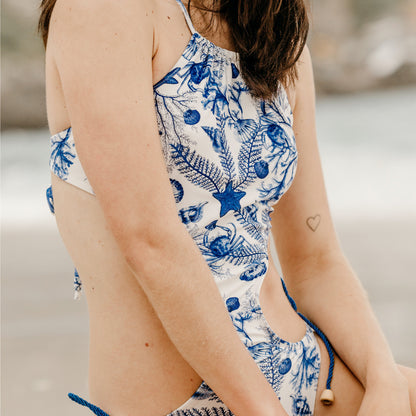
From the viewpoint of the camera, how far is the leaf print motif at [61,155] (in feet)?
3.04

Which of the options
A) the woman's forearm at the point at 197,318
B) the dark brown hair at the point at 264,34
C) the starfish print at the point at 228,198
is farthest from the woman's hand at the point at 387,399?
the dark brown hair at the point at 264,34

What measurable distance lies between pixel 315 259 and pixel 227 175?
13.6 inches

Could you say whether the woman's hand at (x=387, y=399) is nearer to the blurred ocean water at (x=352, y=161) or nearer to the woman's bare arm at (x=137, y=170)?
the woman's bare arm at (x=137, y=170)

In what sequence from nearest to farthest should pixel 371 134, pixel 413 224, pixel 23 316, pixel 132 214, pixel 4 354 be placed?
pixel 132 214
pixel 4 354
pixel 23 316
pixel 413 224
pixel 371 134

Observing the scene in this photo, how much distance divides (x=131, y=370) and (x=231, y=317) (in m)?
0.16

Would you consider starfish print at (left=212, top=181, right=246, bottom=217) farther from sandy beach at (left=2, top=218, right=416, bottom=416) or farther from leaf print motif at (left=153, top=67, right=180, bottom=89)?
sandy beach at (left=2, top=218, right=416, bottom=416)

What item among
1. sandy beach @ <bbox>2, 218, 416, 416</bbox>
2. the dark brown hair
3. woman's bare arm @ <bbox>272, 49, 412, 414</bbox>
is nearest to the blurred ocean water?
sandy beach @ <bbox>2, 218, 416, 416</bbox>

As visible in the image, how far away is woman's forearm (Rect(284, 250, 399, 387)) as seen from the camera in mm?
1076

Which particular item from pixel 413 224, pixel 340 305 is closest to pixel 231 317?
pixel 340 305

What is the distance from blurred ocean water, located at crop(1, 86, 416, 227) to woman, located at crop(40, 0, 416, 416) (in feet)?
14.0

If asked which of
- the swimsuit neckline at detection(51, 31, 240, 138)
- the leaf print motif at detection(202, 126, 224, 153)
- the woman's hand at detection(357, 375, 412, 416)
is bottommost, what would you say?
the woman's hand at detection(357, 375, 412, 416)

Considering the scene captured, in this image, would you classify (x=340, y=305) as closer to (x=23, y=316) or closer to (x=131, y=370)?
(x=131, y=370)

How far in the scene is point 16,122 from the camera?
481 inches

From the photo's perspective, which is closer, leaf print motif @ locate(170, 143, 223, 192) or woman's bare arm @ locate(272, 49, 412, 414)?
leaf print motif @ locate(170, 143, 223, 192)
